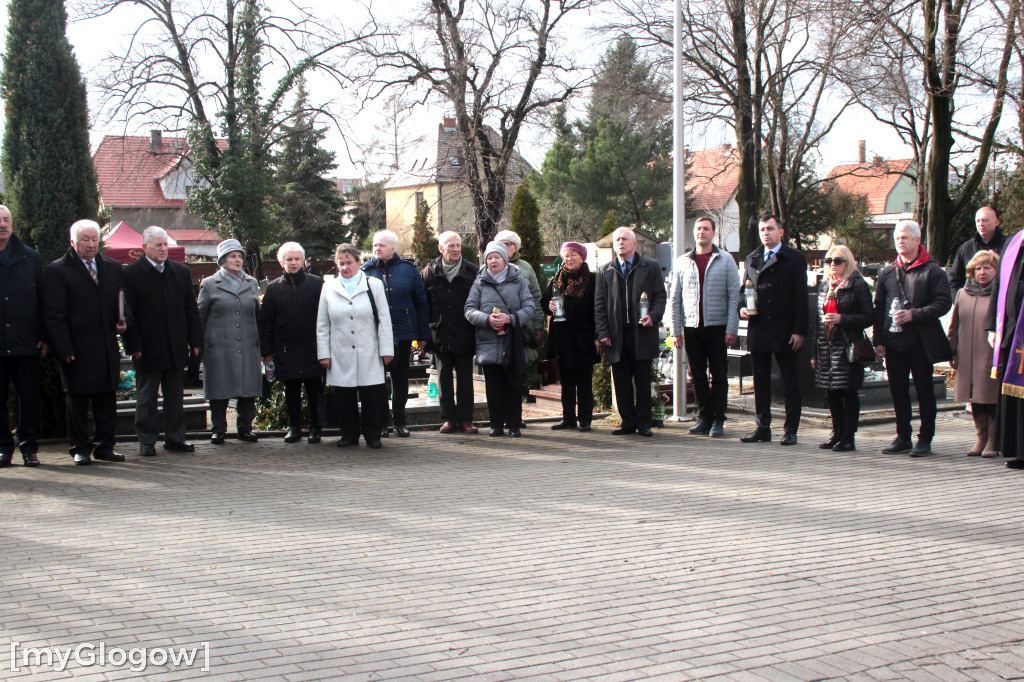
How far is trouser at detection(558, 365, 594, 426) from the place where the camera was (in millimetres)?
10359

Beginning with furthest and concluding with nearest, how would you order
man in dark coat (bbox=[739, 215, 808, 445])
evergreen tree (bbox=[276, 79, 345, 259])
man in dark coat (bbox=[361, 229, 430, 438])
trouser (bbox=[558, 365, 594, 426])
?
evergreen tree (bbox=[276, 79, 345, 259]), trouser (bbox=[558, 365, 594, 426]), man in dark coat (bbox=[361, 229, 430, 438]), man in dark coat (bbox=[739, 215, 808, 445])

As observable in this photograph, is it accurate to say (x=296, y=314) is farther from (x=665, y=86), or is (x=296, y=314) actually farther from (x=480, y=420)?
(x=665, y=86)

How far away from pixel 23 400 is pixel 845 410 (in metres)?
7.25

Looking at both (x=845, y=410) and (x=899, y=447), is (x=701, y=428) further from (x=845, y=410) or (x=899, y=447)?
(x=899, y=447)

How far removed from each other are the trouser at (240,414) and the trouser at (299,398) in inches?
14.8

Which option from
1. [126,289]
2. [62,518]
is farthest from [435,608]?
[126,289]

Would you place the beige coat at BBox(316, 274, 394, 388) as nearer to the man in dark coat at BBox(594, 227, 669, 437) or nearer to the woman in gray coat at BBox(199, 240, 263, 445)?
the woman in gray coat at BBox(199, 240, 263, 445)

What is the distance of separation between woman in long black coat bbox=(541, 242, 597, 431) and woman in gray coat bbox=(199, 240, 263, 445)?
3019mm

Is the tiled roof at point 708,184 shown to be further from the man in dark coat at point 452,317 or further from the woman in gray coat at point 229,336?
the woman in gray coat at point 229,336

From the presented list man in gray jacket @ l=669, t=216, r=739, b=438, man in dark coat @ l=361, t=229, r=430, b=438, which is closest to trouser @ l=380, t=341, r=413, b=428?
man in dark coat @ l=361, t=229, r=430, b=438

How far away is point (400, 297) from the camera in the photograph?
32.2 ft

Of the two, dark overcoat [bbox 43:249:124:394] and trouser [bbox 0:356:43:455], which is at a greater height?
dark overcoat [bbox 43:249:124:394]

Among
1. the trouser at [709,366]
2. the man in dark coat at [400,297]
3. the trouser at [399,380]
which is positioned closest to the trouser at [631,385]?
the trouser at [709,366]

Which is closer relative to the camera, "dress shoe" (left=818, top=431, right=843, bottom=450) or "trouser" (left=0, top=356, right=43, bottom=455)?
"trouser" (left=0, top=356, right=43, bottom=455)
